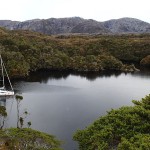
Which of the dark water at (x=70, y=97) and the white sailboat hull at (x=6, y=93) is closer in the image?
the dark water at (x=70, y=97)

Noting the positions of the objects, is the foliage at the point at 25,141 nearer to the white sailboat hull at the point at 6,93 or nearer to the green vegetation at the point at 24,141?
the green vegetation at the point at 24,141

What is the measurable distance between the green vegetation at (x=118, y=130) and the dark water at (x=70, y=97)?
18429mm

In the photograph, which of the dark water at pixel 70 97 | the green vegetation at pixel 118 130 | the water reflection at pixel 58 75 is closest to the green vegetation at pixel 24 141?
the green vegetation at pixel 118 130

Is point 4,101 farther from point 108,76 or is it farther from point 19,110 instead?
point 108,76

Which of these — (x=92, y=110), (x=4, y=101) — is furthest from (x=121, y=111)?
(x=4, y=101)

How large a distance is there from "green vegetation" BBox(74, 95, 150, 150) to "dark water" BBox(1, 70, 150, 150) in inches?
726

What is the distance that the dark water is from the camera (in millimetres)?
73562

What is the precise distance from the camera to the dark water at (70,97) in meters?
73.6

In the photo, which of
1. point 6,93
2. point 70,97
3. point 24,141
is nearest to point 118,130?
point 24,141

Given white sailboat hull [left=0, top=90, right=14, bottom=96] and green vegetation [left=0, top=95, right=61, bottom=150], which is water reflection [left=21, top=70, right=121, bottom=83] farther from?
green vegetation [left=0, top=95, right=61, bottom=150]

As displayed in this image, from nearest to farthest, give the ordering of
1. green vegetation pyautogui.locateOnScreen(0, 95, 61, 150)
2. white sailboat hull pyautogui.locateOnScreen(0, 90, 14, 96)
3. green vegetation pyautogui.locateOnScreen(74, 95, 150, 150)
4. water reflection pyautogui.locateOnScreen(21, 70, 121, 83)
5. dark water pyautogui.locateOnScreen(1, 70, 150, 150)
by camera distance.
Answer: green vegetation pyautogui.locateOnScreen(74, 95, 150, 150) → green vegetation pyautogui.locateOnScreen(0, 95, 61, 150) → dark water pyautogui.locateOnScreen(1, 70, 150, 150) → white sailboat hull pyautogui.locateOnScreen(0, 90, 14, 96) → water reflection pyautogui.locateOnScreen(21, 70, 121, 83)

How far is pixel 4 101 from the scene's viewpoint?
314 feet

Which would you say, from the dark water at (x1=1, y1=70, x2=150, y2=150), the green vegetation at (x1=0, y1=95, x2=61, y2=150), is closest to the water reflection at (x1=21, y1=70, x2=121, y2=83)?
the dark water at (x1=1, y1=70, x2=150, y2=150)

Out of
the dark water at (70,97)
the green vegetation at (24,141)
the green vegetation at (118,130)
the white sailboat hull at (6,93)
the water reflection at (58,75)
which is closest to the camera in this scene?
the green vegetation at (118,130)
